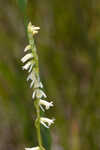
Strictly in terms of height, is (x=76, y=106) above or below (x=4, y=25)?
below

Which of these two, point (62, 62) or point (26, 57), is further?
point (62, 62)

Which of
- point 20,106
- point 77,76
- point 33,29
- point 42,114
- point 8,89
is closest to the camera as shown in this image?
point 33,29

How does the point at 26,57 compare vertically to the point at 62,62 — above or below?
below

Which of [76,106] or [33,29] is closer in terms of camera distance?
[33,29]

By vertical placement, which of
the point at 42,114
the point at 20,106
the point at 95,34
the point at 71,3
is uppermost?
the point at 71,3

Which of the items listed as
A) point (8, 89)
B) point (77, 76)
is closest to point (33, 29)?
point (8, 89)

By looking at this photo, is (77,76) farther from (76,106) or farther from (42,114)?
(42,114)

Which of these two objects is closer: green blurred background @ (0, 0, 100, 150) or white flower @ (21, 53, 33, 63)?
white flower @ (21, 53, 33, 63)

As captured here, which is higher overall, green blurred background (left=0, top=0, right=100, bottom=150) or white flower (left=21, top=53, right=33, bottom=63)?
green blurred background (left=0, top=0, right=100, bottom=150)
